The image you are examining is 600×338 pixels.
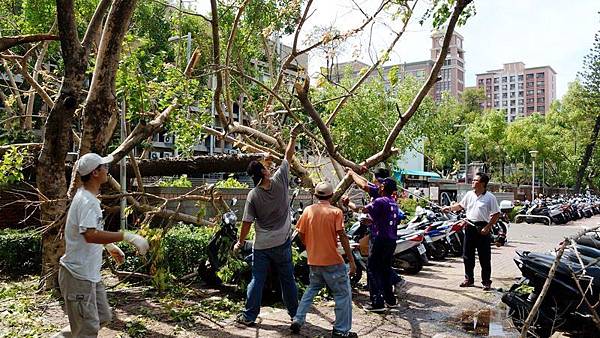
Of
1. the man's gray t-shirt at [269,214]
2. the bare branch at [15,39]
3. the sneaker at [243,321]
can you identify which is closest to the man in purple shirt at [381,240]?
the man's gray t-shirt at [269,214]

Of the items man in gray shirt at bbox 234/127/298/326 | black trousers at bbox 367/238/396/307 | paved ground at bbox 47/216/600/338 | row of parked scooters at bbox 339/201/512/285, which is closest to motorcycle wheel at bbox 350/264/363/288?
row of parked scooters at bbox 339/201/512/285

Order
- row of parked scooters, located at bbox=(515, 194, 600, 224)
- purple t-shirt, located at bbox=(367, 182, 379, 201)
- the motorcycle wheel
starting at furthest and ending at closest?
1. row of parked scooters, located at bbox=(515, 194, 600, 224)
2. the motorcycle wheel
3. purple t-shirt, located at bbox=(367, 182, 379, 201)

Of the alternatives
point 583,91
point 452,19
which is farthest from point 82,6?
point 583,91

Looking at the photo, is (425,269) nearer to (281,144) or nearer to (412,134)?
(281,144)

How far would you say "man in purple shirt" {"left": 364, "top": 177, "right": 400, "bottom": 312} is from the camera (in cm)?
674

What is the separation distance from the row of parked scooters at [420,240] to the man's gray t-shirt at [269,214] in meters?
1.42

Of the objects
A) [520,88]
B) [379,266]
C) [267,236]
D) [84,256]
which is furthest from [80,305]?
[520,88]

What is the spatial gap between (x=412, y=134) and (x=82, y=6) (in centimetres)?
1695

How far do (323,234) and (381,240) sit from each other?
1.42m

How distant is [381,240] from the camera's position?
6.76 meters

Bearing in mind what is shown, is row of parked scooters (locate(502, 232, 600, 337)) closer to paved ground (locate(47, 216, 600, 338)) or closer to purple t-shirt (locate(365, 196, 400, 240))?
paved ground (locate(47, 216, 600, 338))

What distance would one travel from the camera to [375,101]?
949 inches

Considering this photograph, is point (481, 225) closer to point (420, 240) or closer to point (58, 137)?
point (420, 240)

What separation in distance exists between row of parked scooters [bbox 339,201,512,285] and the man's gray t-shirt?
1.42 m
